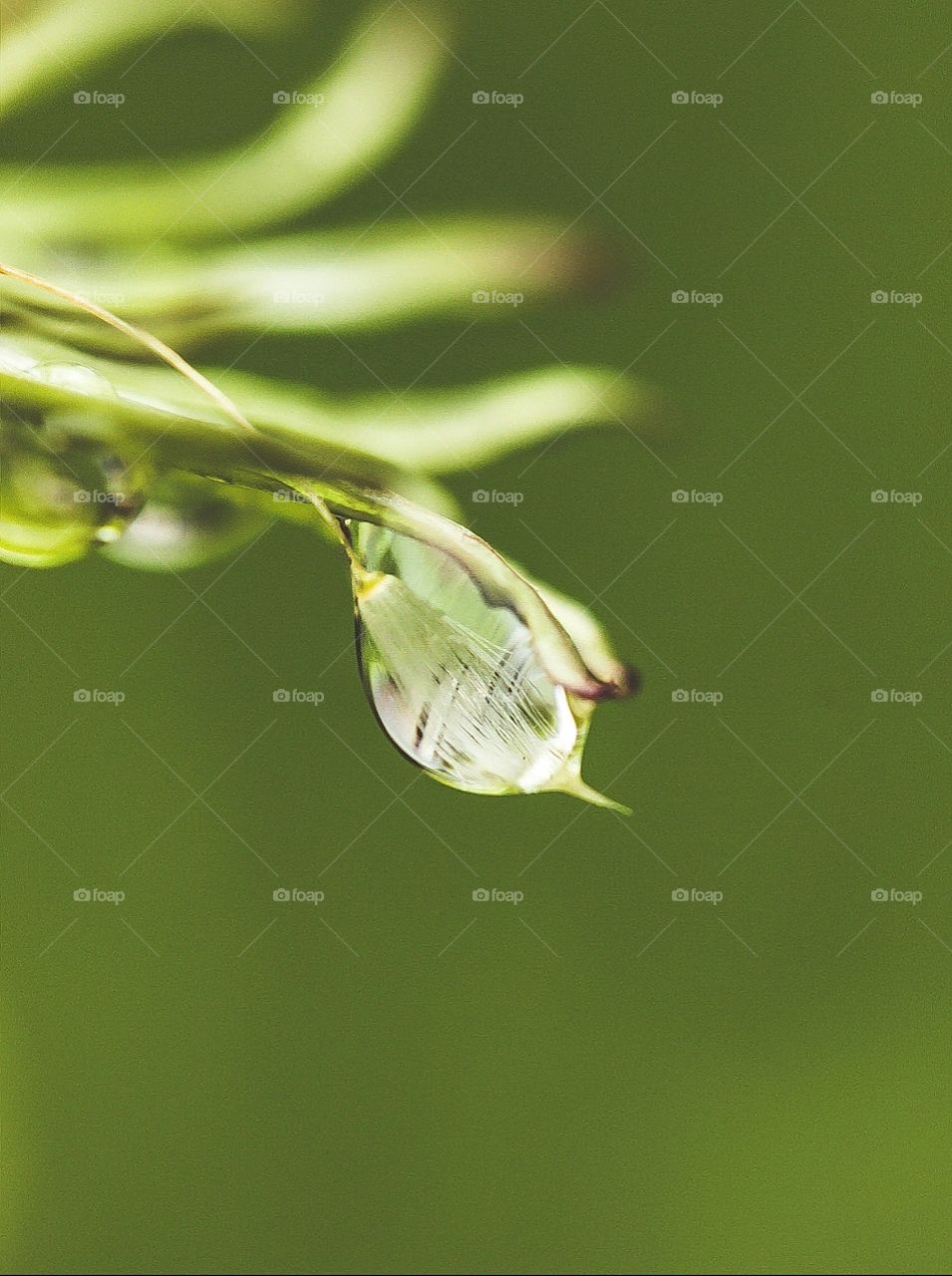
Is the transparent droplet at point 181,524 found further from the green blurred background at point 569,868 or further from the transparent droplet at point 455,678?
the transparent droplet at point 455,678

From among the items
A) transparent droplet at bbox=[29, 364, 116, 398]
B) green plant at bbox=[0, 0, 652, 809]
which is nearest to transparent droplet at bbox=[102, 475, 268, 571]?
green plant at bbox=[0, 0, 652, 809]

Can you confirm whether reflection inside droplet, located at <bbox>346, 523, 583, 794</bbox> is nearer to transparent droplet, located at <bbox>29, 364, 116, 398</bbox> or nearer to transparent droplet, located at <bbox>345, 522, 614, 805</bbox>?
transparent droplet, located at <bbox>345, 522, 614, 805</bbox>

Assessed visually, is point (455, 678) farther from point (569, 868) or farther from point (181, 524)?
point (181, 524)

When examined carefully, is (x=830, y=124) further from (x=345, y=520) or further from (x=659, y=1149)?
(x=659, y=1149)

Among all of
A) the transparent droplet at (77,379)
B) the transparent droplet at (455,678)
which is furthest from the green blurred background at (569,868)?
the transparent droplet at (77,379)

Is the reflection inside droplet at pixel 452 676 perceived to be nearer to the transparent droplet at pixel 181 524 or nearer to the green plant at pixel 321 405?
the green plant at pixel 321 405

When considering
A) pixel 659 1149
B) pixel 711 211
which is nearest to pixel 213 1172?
pixel 659 1149

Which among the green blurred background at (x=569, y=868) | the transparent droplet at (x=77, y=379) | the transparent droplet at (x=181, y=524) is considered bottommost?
the green blurred background at (x=569, y=868)

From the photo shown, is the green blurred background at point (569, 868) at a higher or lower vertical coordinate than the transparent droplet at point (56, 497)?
lower

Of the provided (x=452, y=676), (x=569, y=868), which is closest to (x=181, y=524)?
(x=452, y=676)
